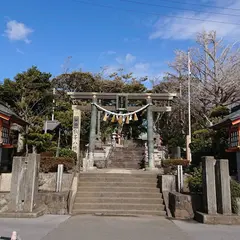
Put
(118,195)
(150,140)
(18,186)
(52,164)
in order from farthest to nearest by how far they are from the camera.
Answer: (150,140)
(52,164)
(118,195)
(18,186)

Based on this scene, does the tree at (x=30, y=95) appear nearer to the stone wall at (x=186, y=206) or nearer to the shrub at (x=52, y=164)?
the shrub at (x=52, y=164)

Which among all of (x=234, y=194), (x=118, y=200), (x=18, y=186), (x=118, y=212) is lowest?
(x=118, y=212)

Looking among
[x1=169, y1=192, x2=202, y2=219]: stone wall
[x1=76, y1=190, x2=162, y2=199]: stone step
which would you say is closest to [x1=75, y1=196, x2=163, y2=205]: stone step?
[x1=76, y1=190, x2=162, y2=199]: stone step

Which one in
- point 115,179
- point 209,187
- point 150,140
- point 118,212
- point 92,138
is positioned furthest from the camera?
point 92,138

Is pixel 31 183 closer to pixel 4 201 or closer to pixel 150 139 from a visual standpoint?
pixel 4 201

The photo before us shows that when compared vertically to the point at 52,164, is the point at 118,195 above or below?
below

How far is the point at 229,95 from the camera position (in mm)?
24266

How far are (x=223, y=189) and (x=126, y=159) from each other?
1475 centimetres

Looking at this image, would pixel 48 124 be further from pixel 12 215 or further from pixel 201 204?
pixel 201 204

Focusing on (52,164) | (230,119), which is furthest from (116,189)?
(230,119)

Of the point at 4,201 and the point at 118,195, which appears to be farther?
the point at 118,195

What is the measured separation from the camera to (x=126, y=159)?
2241 centimetres

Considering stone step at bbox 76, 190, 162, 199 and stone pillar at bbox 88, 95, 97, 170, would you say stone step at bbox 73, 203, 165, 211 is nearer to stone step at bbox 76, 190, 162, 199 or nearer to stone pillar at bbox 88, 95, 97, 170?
stone step at bbox 76, 190, 162, 199

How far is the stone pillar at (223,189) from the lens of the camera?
25.7 feet
